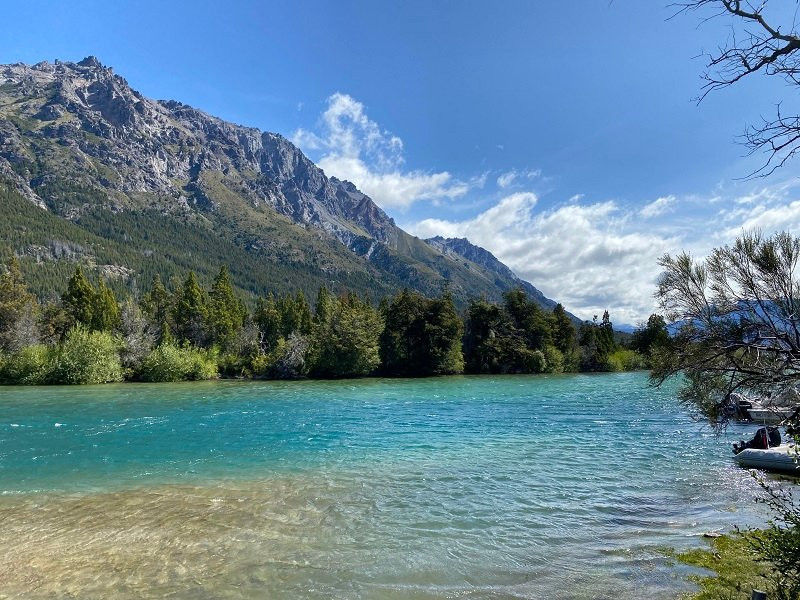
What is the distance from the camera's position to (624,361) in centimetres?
9956

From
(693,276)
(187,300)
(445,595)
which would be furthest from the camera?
(187,300)

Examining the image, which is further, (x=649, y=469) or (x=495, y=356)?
(x=495, y=356)

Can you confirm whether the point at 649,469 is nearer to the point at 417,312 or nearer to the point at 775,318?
the point at 775,318

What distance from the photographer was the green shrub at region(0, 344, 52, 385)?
180 feet

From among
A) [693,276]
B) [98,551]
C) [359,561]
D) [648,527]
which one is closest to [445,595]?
[359,561]

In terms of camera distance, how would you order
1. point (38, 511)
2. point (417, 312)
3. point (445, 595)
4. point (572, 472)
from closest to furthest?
point (445, 595)
point (38, 511)
point (572, 472)
point (417, 312)

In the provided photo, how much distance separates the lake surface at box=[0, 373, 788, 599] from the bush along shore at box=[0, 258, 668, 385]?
3518cm

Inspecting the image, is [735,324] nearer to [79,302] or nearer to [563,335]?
[79,302]

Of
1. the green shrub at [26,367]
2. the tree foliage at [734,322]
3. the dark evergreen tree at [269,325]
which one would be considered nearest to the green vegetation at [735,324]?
the tree foliage at [734,322]

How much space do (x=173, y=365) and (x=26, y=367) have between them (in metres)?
Result: 15.6

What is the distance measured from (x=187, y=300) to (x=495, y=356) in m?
52.0

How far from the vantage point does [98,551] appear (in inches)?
388

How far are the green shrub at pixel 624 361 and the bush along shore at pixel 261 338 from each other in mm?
570

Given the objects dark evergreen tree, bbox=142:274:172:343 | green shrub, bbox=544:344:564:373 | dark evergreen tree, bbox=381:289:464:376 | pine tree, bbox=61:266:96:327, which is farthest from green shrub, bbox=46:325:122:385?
green shrub, bbox=544:344:564:373
